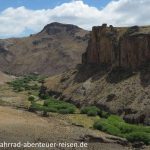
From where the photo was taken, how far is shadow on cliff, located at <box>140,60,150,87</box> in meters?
60.8

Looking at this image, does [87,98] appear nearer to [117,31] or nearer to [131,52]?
[131,52]

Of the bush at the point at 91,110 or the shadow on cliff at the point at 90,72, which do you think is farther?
the shadow on cliff at the point at 90,72

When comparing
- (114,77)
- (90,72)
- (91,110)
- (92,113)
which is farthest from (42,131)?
(90,72)

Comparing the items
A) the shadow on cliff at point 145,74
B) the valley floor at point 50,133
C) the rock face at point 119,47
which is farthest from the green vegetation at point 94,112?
the rock face at point 119,47

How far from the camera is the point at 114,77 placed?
69.4 metres

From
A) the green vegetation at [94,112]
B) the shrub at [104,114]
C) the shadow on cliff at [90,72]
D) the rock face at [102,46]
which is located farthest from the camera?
the rock face at [102,46]

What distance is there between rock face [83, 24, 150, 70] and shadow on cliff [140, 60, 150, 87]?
114 cm

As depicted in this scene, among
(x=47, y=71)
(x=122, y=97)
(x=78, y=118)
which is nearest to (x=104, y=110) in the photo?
(x=122, y=97)

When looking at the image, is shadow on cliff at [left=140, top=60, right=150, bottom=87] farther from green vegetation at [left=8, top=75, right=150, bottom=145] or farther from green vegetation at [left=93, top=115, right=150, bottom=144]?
green vegetation at [left=93, top=115, right=150, bottom=144]

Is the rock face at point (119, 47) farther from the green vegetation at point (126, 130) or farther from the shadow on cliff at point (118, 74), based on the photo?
the green vegetation at point (126, 130)

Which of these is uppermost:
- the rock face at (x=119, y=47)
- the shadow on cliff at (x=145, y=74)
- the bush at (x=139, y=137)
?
the rock face at (x=119, y=47)

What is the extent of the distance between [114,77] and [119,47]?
5.89 metres

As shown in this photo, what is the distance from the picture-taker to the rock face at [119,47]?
67550 millimetres

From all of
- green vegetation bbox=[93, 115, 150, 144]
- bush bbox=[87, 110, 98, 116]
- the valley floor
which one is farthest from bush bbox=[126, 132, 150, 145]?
bush bbox=[87, 110, 98, 116]
